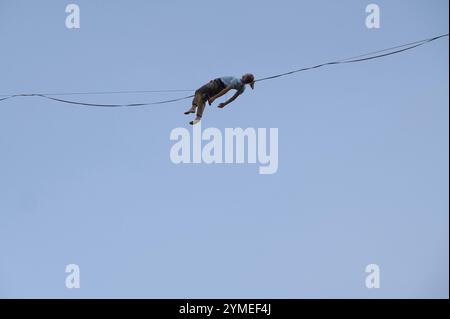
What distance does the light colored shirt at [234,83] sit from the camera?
16406 mm

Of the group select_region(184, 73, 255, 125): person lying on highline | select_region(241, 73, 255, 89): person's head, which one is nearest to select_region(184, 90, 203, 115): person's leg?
select_region(184, 73, 255, 125): person lying on highline

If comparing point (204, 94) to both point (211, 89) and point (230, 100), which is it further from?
point (230, 100)

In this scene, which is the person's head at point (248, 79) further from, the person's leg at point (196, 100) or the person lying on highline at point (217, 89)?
the person's leg at point (196, 100)

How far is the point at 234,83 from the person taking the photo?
53.8 ft

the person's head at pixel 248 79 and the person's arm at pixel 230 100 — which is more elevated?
the person's head at pixel 248 79

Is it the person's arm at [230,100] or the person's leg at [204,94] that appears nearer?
the person's arm at [230,100]

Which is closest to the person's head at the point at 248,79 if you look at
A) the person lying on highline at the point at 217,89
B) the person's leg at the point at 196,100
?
the person lying on highline at the point at 217,89

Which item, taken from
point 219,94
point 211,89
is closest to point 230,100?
point 219,94

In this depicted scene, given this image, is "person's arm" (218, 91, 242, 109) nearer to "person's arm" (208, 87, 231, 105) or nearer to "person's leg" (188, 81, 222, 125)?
"person's arm" (208, 87, 231, 105)
